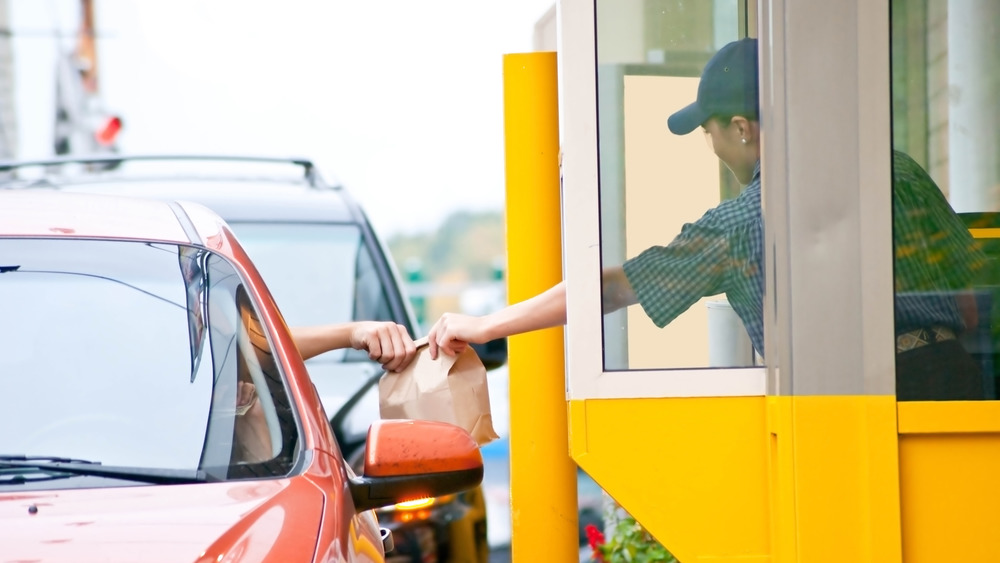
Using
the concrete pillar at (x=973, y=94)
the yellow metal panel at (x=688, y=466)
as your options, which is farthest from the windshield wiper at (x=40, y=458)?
the concrete pillar at (x=973, y=94)

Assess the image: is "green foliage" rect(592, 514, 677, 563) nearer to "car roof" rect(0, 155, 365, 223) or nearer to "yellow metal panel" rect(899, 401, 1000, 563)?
"yellow metal panel" rect(899, 401, 1000, 563)

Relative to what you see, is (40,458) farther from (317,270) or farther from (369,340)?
(317,270)

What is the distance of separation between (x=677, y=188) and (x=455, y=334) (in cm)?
74

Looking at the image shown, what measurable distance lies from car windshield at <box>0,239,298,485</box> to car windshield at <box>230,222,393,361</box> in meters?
2.74

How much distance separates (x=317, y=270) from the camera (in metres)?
5.85

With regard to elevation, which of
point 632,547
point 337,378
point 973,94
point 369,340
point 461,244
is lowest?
point 632,547

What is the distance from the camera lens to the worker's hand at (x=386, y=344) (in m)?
3.58

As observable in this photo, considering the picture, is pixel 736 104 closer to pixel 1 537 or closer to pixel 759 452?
pixel 759 452

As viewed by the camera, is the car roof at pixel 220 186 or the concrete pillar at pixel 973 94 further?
the car roof at pixel 220 186

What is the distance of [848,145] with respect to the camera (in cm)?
304

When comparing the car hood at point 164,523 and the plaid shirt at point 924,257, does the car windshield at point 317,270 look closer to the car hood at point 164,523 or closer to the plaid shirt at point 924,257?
the plaid shirt at point 924,257

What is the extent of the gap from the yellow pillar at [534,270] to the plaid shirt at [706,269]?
2.74 feet

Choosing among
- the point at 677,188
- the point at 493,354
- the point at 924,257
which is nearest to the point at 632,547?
the point at 493,354

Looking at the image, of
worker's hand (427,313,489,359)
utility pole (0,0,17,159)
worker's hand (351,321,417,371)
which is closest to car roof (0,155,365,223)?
worker's hand (351,321,417,371)
